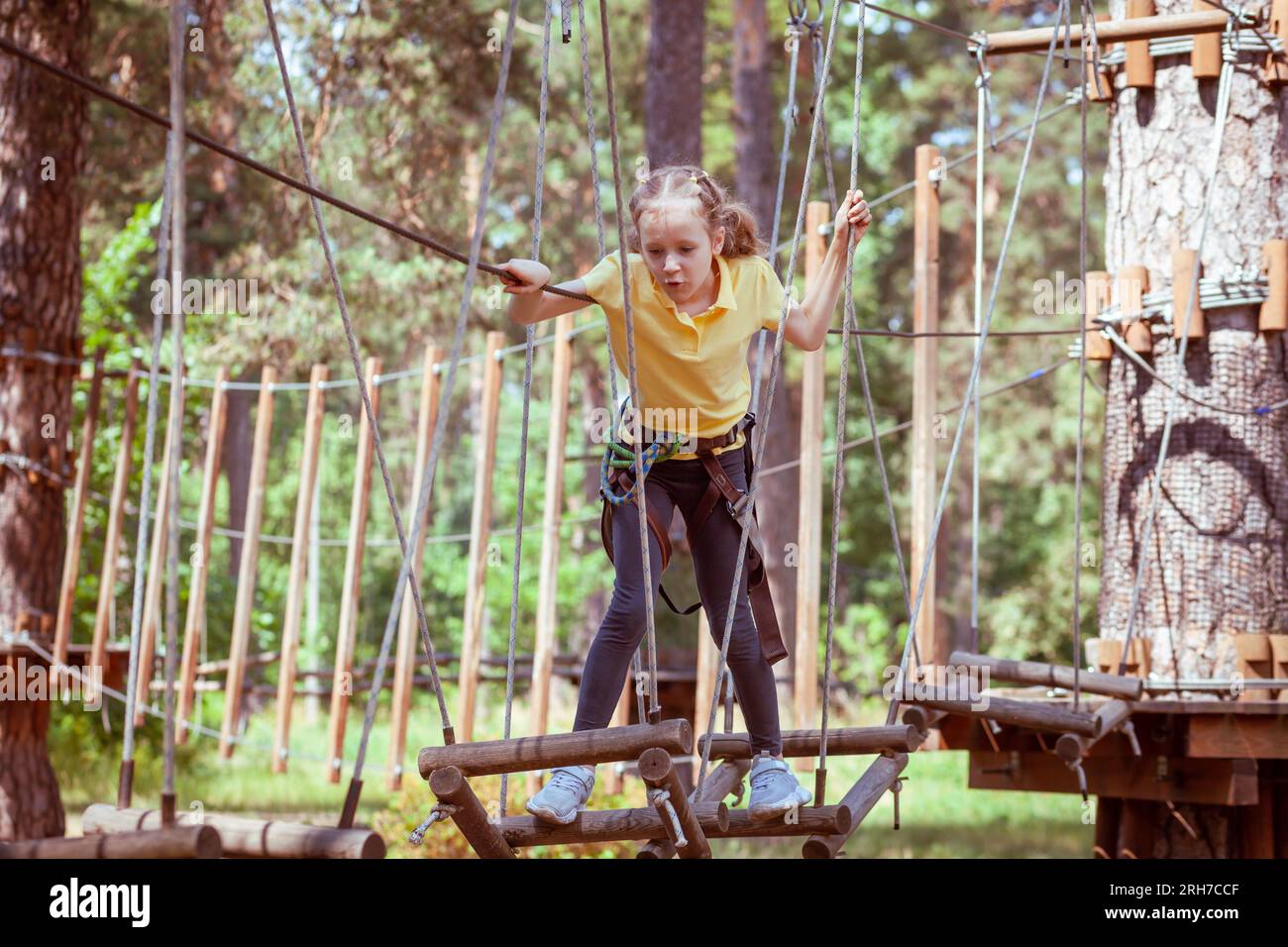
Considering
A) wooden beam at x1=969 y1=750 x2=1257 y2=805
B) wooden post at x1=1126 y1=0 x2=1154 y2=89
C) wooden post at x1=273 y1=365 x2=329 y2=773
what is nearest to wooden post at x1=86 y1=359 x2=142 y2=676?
wooden post at x1=273 y1=365 x2=329 y2=773

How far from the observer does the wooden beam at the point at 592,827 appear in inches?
99.4

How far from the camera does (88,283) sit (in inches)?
418

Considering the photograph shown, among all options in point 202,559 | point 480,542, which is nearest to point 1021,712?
point 480,542

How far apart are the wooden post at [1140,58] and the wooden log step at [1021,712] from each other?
6.14 ft

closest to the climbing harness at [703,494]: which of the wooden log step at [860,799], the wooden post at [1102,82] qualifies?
the wooden log step at [860,799]

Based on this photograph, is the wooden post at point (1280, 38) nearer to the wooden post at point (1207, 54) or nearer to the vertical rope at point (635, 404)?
the wooden post at point (1207, 54)

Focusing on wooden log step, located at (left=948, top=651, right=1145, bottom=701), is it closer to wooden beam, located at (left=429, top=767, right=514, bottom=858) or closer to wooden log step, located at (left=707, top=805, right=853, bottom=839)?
wooden log step, located at (left=707, top=805, right=853, bottom=839)

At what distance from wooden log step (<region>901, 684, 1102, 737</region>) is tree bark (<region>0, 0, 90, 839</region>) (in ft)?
13.3

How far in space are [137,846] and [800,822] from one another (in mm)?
1172

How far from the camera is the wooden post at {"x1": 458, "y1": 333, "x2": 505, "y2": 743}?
5.81m

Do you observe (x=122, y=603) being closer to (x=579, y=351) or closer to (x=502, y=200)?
(x=579, y=351)

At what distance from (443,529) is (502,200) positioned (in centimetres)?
676

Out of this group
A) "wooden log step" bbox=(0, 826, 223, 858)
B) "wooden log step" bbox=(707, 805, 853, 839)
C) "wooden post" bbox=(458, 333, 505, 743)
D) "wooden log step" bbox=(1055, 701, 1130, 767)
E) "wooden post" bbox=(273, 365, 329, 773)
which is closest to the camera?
"wooden log step" bbox=(0, 826, 223, 858)
